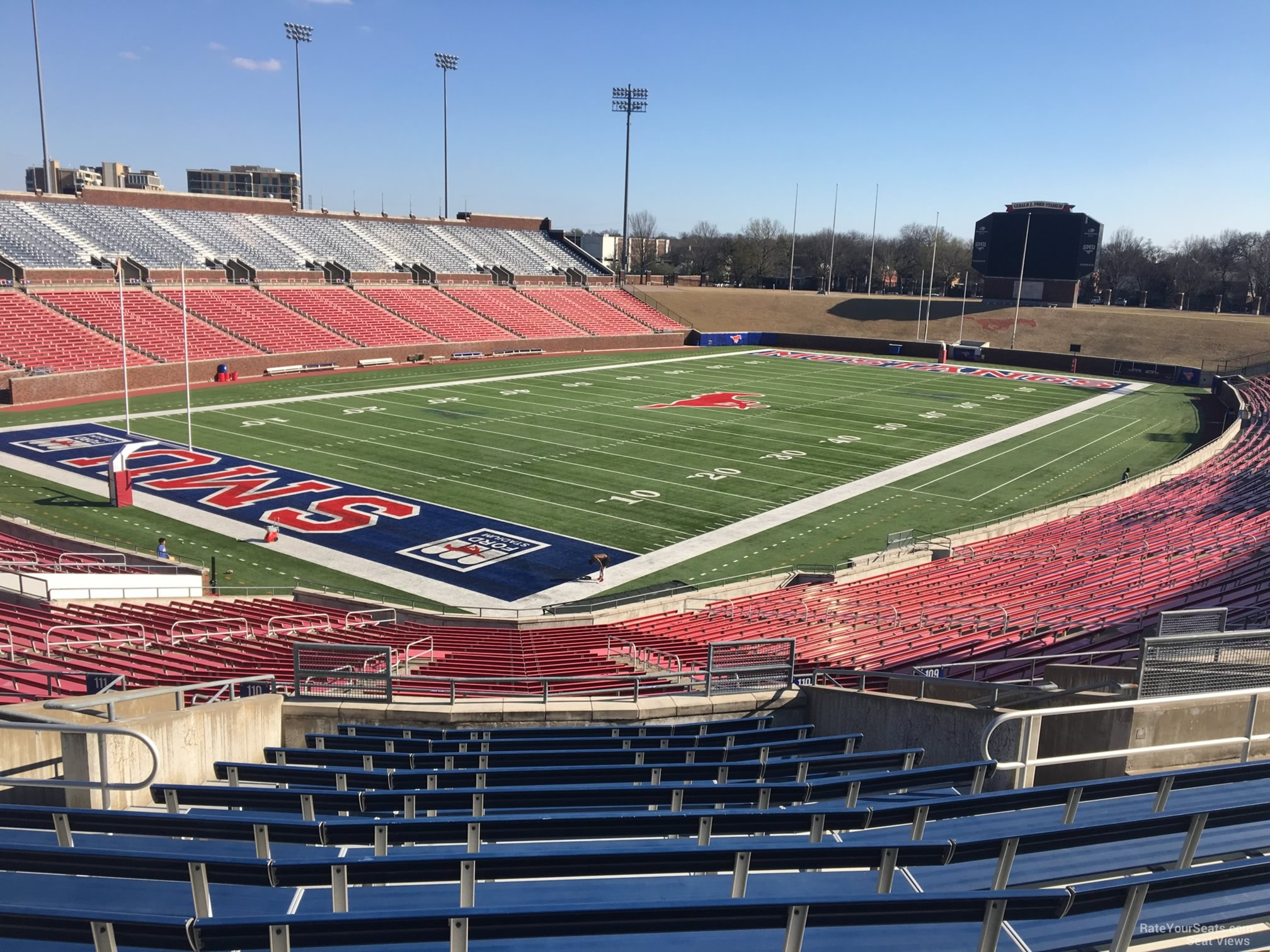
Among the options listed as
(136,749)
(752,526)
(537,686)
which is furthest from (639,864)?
(752,526)

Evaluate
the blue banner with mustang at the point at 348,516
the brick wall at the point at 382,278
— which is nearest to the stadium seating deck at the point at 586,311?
the brick wall at the point at 382,278

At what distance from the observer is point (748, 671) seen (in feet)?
37.9

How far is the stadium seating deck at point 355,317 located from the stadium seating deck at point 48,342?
1382 centimetres

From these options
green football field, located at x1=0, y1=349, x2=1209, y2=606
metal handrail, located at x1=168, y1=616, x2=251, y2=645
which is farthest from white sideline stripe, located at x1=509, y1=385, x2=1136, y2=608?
metal handrail, located at x1=168, y1=616, x2=251, y2=645

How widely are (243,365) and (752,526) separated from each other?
33.5 metres

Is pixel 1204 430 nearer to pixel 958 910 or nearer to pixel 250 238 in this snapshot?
pixel 958 910

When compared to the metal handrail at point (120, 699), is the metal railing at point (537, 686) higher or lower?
lower

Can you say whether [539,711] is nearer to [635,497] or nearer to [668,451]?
[635,497]

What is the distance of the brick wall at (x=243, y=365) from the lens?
1623 inches

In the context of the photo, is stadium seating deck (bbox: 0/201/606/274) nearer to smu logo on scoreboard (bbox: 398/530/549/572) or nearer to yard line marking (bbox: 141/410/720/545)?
yard line marking (bbox: 141/410/720/545)

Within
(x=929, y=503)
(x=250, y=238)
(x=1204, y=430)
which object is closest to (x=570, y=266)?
(x=250, y=238)

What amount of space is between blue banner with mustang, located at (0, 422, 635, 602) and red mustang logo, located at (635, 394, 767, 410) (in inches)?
747

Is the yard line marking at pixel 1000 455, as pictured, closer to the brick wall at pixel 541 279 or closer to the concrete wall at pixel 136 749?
the concrete wall at pixel 136 749

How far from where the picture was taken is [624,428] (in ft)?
131
